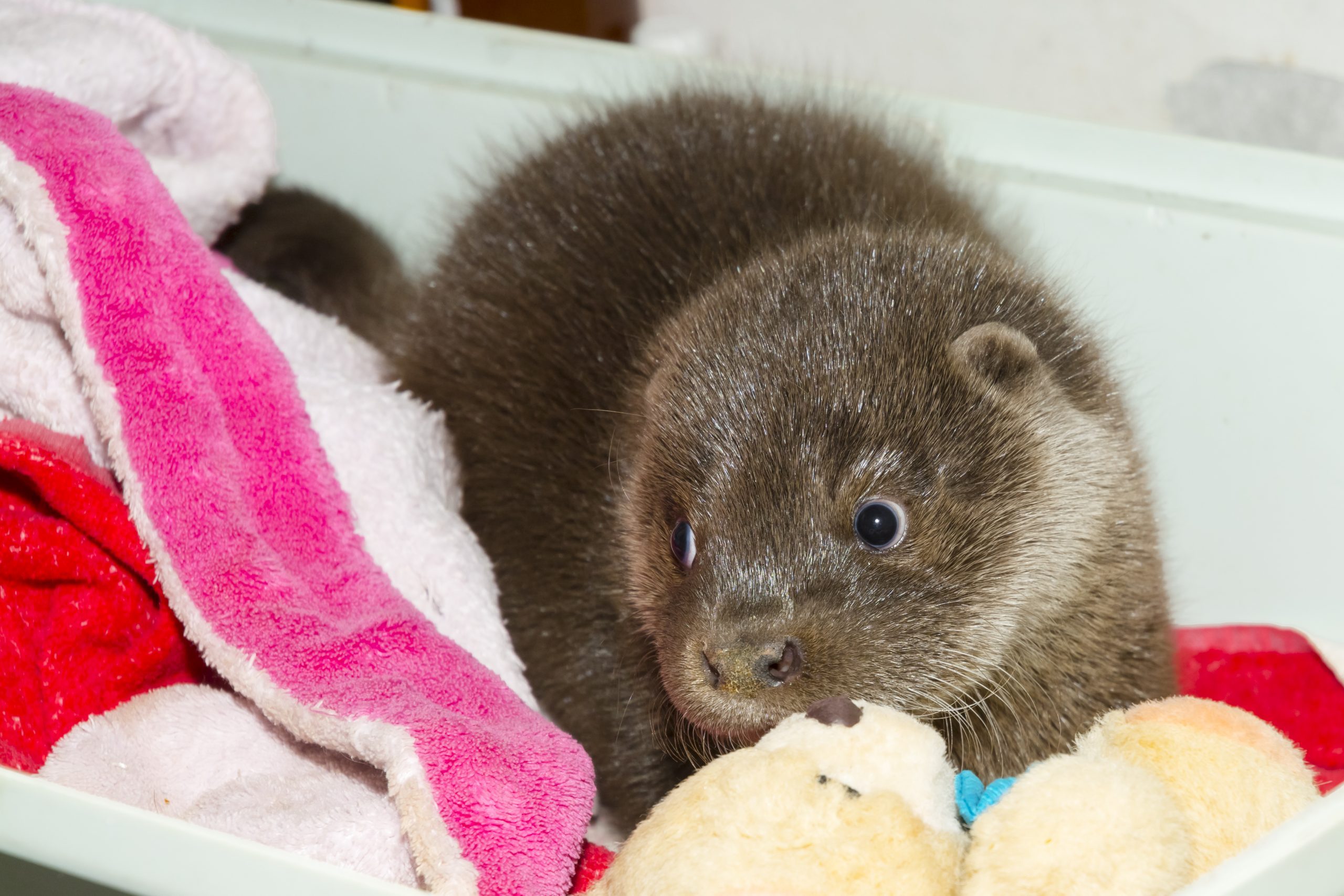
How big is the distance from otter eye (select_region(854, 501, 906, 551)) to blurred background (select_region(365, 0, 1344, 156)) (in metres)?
1.53

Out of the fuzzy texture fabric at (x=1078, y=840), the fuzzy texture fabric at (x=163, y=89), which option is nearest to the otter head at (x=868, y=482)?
the fuzzy texture fabric at (x=1078, y=840)

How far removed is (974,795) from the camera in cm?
110

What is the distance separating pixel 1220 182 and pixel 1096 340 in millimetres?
490

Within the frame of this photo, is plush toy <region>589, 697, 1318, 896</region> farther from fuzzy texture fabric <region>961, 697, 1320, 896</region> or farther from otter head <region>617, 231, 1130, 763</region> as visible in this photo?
otter head <region>617, 231, 1130, 763</region>

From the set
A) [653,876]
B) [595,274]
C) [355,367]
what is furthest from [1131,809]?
[355,367]

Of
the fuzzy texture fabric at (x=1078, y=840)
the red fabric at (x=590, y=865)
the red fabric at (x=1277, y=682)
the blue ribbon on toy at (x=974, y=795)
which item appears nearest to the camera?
the fuzzy texture fabric at (x=1078, y=840)

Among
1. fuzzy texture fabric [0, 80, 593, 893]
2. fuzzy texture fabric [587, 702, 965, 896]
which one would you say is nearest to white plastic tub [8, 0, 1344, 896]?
fuzzy texture fabric [0, 80, 593, 893]

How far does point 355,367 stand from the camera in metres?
1.93

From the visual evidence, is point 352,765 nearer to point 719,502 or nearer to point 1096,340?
point 719,502

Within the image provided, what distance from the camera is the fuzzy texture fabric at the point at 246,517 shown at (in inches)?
51.3

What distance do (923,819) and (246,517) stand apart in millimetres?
815

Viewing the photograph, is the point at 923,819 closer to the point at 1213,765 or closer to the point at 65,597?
the point at 1213,765

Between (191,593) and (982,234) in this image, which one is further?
(982,234)

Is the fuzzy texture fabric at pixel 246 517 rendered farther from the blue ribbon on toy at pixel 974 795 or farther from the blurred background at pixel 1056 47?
the blurred background at pixel 1056 47
